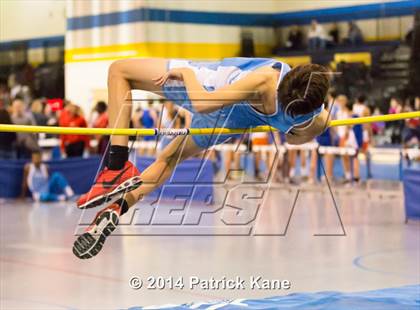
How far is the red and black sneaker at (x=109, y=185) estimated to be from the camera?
518 centimetres

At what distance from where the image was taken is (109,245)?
8.62m

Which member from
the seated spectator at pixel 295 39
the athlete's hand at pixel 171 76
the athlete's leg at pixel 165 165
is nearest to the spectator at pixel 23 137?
the athlete's leg at pixel 165 165

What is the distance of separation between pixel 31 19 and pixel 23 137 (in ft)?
13.1

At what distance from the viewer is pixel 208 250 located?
8273mm

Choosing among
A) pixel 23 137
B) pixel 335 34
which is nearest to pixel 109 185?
pixel 23 137

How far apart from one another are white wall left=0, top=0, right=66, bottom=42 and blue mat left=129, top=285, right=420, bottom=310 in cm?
808

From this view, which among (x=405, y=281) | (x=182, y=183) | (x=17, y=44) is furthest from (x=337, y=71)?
(x=405, y=281)

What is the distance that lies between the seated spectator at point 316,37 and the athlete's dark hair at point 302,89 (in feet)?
49.2

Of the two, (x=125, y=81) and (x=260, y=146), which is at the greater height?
(x=125, y=81)

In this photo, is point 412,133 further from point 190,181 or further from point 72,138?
point 72,138

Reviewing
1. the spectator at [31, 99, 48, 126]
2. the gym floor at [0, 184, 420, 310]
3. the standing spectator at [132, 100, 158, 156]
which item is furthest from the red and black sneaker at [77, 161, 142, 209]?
the standing spectator at [132, 100, 158, 156]

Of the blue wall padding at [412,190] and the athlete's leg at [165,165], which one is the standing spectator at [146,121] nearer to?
the blue wall padding at [412,190]

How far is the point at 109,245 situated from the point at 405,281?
304 cm

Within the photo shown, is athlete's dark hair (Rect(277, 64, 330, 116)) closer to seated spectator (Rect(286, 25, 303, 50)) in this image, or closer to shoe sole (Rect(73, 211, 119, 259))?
shoe sole (Rect(73, 211, 119, 259))
